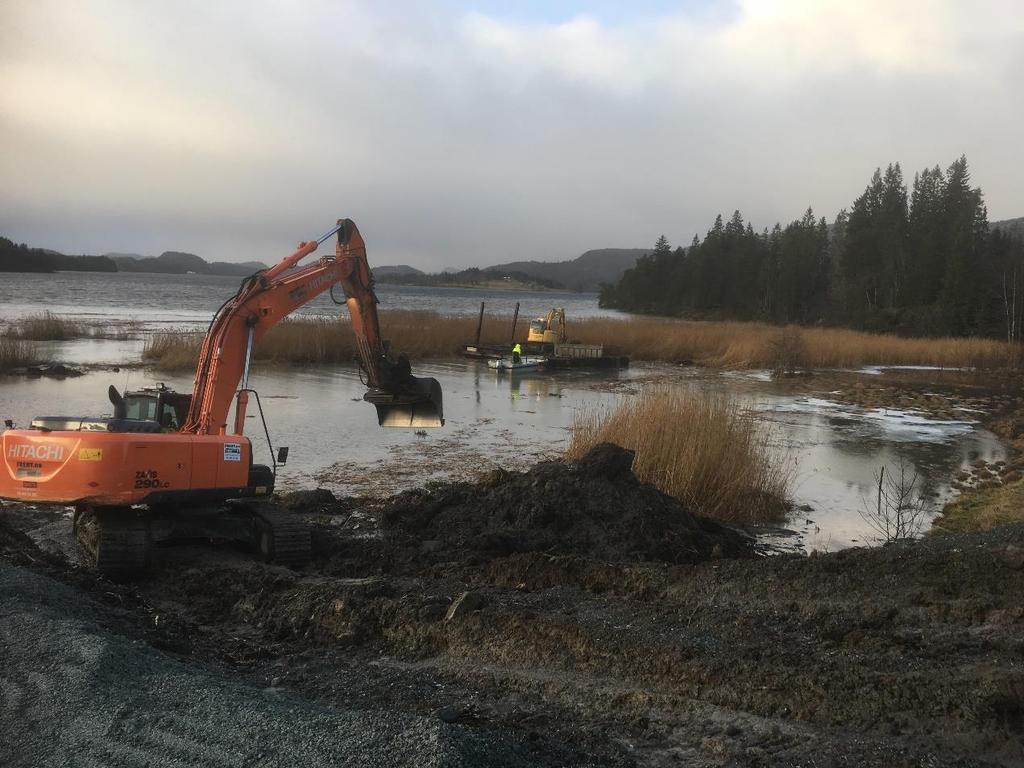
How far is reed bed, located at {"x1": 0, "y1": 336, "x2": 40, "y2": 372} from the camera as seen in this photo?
2166cm

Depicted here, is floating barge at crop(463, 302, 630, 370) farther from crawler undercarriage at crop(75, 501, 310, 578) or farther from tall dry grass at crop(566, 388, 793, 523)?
crawler undercarriage at crop(75, 501, 310, 578)

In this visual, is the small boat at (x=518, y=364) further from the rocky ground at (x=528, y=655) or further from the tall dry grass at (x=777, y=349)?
the rocky ground at (x=528, y=655)

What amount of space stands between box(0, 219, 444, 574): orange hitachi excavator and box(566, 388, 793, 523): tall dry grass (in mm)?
2852

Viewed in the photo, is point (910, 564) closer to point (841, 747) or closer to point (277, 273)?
point (841, 747)

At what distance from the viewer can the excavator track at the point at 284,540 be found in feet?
24.6

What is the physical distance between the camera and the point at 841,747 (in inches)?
146

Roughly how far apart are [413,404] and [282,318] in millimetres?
1750

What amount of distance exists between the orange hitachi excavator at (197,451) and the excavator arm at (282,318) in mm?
12

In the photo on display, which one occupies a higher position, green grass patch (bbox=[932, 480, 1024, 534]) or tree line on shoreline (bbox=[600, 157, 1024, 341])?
tree line on shoreline (bbox=[600, 157, 1024, 341])

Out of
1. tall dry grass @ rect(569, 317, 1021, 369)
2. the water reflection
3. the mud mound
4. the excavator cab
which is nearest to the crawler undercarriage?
the excavator cab

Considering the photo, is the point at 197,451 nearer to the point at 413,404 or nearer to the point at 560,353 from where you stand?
the point at 413,404

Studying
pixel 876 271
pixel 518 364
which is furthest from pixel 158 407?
pixel 876 271

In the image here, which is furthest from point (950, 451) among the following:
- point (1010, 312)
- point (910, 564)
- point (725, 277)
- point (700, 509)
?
point (725, 277)

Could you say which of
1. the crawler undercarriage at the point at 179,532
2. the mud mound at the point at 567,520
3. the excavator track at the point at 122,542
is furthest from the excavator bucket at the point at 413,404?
the excavator track at the point at 122,542
